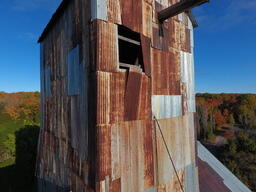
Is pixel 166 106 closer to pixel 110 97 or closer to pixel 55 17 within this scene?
pixel 110 97

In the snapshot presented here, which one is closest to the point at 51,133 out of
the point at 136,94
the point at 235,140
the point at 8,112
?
the point at 136,94

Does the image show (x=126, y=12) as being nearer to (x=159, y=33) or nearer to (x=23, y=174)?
(x=159, y=33)

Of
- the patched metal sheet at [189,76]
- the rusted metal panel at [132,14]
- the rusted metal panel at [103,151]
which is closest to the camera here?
the rusted metal panel at [103,151]

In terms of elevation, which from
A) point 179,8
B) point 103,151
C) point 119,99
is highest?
point 179,8

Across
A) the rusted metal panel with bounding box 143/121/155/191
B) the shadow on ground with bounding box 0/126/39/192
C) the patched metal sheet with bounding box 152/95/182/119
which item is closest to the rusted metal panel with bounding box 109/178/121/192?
the rusted metal panel with bounding box 143/121/155/191

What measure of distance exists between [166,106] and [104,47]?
7.88 ft

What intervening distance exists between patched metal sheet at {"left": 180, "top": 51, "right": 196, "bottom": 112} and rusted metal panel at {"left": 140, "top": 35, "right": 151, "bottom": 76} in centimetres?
164

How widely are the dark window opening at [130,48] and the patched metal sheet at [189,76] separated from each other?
157cm

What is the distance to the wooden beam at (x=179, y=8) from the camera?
365cm

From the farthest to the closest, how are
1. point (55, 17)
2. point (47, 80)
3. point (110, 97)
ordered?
point (47, 80) → point (55, 17) → point (110, 97)

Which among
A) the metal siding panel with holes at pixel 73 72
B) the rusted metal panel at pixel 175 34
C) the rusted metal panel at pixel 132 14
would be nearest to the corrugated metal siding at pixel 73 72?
the metal siding panel with holes at pixel 73 72

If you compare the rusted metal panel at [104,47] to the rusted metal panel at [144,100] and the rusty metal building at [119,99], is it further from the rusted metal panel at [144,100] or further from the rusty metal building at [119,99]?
the rusted metal panel at [144,100]

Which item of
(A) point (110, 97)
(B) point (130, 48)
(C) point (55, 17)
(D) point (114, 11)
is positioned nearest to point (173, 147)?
(A) point (110, 97)

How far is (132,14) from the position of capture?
11.9ft
